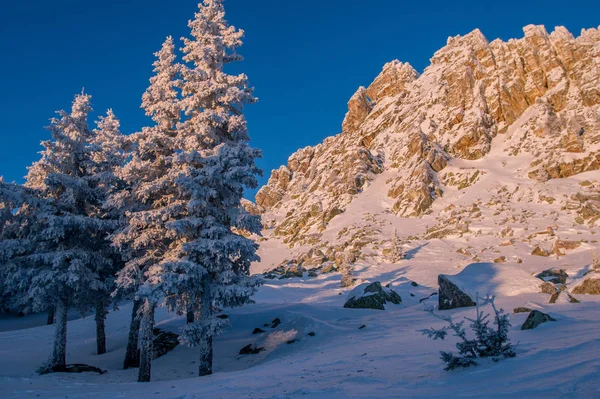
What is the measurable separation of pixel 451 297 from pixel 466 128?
237ft

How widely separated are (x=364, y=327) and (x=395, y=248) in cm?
2955

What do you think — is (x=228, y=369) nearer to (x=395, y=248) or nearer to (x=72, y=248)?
(x=72, y=248)

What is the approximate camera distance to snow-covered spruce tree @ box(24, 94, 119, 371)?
14.6 metres

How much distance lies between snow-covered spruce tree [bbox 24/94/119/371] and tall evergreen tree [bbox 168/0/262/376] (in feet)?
15.2

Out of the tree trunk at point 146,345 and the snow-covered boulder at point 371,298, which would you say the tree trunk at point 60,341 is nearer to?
the tree trunk at point 146,345

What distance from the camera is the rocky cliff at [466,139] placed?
2431 inches

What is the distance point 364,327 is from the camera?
15242mm

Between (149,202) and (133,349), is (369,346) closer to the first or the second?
(149,202)

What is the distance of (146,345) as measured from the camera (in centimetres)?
1315

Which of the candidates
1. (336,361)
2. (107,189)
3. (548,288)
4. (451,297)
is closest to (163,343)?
(107,189)

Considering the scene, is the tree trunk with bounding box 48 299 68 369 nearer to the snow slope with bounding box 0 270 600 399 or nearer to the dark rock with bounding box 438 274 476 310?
the snow slope with bounding box 0 270 600 399

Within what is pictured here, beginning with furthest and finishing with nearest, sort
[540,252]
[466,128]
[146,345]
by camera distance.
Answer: [466,128] → [540,252] → [146,345]

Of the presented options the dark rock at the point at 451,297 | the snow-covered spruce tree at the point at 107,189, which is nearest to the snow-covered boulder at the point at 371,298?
the dark rock at the point at 451,297

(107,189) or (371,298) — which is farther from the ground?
(107,189)
